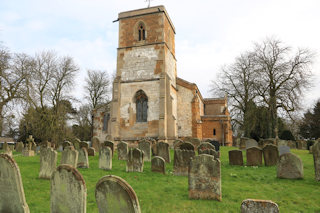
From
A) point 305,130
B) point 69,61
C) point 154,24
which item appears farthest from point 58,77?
point 305,130

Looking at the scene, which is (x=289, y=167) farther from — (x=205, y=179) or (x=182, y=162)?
(x=205, y=179)

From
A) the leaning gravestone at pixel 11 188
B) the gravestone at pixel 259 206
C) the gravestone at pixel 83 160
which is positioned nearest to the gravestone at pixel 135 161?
the gravestone at pixel 83 160

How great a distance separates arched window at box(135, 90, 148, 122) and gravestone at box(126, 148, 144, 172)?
1201cm

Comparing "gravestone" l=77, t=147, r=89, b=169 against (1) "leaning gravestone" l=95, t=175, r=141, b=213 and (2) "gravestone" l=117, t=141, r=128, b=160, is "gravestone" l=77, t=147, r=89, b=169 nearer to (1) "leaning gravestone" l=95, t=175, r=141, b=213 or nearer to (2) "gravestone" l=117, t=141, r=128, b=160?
(2) "gravestone" l=117, t=141, r=128, b=160

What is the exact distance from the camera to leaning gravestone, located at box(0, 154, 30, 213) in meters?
3.95

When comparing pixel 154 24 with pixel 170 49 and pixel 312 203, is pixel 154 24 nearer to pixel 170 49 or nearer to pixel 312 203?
pixel 170 49

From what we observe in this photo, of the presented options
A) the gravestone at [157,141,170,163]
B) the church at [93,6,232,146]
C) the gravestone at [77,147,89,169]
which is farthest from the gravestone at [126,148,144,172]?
the church at [93,6,232,146]

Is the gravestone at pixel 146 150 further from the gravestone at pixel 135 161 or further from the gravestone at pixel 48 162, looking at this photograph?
the gravestone at pixel 48 162

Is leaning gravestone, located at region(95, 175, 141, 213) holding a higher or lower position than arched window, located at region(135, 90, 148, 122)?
lower

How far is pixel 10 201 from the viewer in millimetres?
4035

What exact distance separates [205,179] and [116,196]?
3.20 meters

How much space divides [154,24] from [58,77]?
1156cm

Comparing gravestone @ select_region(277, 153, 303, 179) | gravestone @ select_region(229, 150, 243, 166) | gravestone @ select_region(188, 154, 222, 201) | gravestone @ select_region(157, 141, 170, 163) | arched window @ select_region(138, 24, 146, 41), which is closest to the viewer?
gravestone @ select_region(188, 154, 222, 201)

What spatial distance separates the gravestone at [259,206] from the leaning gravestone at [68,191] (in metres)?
2.28
